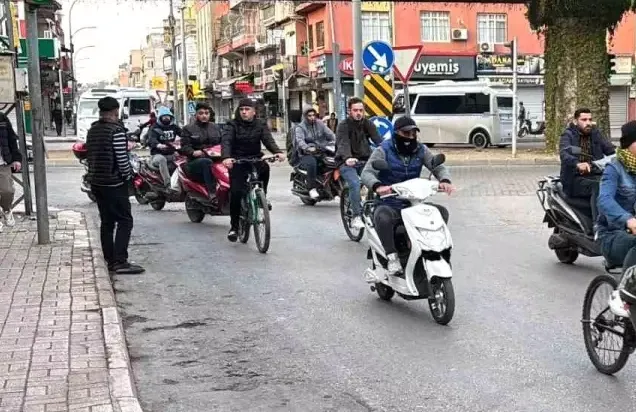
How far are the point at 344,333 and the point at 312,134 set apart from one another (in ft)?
26.3

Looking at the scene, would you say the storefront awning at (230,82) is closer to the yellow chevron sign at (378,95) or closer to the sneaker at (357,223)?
the yellow chevron sign at (378,95)

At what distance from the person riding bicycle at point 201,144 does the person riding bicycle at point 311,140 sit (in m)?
1.74

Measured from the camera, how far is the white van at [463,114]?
31266 mm

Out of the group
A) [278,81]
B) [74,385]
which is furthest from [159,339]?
[278,81]

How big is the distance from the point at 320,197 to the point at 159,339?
8338 millimetres

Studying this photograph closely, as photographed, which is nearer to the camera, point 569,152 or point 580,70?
point 569,152

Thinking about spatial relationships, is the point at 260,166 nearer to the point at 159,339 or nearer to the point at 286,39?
the point at 159,339

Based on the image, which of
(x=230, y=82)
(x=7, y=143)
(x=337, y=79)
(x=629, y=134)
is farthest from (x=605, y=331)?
(x=230, y=82)

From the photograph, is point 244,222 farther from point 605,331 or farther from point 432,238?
point 605,331

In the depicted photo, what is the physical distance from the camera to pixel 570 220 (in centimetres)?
930

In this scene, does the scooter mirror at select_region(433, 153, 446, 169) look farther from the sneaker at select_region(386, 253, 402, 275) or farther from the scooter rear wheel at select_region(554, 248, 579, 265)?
the scooter rear wheel at select_region(554, 248, 579, 265)

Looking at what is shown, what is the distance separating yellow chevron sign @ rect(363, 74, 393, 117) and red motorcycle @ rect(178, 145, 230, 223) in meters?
5.14

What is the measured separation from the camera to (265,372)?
5.73 m

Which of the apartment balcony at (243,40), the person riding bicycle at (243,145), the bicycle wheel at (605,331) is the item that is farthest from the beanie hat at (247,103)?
the apartment balcony at (243,40)
